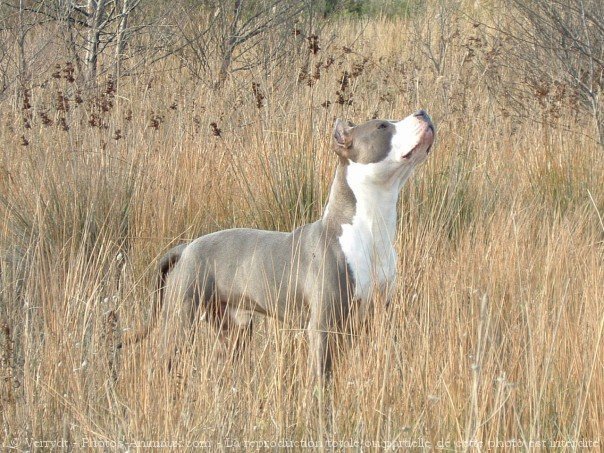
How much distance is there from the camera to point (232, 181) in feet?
17.9

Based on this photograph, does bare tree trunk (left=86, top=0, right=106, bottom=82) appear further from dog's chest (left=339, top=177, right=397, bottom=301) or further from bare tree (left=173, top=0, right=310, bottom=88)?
dog's chest (left=339, top=177, right=397, bottom=301)

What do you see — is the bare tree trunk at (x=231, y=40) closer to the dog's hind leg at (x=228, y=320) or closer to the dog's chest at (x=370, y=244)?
the dog's hind leg at (x=228, y=320)

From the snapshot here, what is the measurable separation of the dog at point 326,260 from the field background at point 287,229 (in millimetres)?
108

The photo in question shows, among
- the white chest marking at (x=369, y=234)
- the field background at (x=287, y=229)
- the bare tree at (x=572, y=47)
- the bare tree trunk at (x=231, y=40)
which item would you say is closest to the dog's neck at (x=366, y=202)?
the white chest marking at (x=369, y=234)

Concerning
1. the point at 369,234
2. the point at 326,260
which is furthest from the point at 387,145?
the point at 326,260

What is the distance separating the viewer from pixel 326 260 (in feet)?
12.0

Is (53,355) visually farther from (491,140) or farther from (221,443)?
(491,140)

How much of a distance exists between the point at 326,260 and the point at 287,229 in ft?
4.54

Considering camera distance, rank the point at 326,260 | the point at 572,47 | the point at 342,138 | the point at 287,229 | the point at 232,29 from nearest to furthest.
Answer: the point at 326,260, the point at 342,138, the point at 287,229, the point at 572,47, the point at 232,29

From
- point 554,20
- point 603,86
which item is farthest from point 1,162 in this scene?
point 603,86

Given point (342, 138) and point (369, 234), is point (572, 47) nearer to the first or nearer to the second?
point (342, 138)

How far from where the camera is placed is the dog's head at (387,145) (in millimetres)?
3576

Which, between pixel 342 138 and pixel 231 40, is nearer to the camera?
pixel 342 138

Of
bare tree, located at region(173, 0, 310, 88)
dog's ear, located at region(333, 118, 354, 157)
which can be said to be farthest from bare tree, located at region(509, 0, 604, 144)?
dog's ear, located at region(333, 118, 354, 157)
